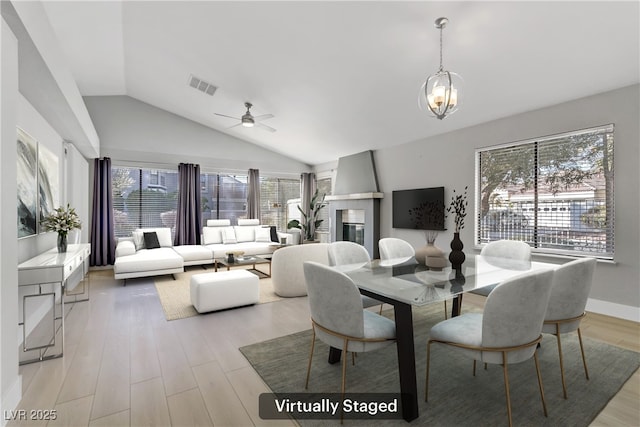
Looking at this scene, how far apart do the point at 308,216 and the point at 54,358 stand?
253 inches

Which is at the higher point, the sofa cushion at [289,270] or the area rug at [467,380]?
the sofa cushion at [289,270]

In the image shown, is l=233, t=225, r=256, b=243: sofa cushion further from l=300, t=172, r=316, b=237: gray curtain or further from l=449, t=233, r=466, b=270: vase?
l=449, t=233, r=466, b=270: vase

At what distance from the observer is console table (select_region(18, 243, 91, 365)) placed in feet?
8.07

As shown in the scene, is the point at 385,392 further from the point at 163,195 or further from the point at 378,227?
the point at 163,195

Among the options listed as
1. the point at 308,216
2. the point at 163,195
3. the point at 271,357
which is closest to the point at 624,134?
the point at 271,357

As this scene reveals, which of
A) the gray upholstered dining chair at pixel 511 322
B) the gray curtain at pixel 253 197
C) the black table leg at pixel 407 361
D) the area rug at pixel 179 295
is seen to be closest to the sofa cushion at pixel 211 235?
the gray curtain at pixel 253 197

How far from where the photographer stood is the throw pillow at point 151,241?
5855 mm

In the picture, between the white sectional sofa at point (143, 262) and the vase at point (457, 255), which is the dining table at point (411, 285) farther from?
the white sectional sofa at point (143, 262)

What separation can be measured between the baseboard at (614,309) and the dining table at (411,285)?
159cm

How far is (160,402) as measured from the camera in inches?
72.4

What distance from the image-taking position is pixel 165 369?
2.22 meters

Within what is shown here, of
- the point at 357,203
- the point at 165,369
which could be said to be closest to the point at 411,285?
the point at 165,369

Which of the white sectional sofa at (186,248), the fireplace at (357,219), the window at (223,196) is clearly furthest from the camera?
the window at (223,196)

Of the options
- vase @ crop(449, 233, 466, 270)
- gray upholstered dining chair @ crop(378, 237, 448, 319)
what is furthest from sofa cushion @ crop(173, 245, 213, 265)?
vase @ crop(449, 233, 466, 270)
